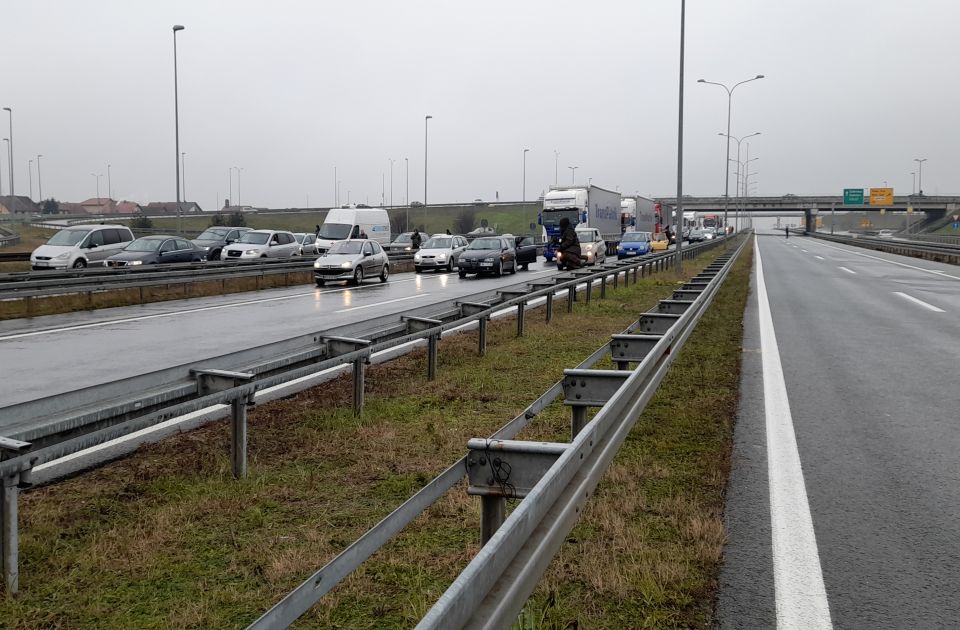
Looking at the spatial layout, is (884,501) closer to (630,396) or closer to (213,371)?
(630,396)

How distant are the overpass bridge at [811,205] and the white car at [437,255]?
90.2 meters

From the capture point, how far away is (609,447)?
436cm

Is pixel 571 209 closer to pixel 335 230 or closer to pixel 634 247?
pixel 634 247

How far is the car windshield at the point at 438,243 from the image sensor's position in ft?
123

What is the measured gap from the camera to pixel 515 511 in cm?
287

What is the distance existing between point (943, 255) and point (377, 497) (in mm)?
→ 45623

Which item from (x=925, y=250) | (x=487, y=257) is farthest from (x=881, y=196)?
(x=487, y=257)

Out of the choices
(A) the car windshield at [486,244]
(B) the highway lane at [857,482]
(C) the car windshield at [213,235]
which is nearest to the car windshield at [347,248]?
(A) the car windshield at [486,244]

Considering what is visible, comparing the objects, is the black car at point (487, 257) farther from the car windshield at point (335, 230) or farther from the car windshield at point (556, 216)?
the car windshield at point (556, 216)

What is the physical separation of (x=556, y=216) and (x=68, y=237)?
27.0 m

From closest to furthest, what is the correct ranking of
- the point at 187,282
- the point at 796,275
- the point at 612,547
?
1. the point at 612,547
2. the point at 187,282
3. the point at 796,275

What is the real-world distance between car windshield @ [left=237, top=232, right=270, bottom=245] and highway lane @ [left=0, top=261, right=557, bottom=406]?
33.7 feet

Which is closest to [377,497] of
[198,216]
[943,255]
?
[943,255]

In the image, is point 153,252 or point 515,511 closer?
point 515,511
